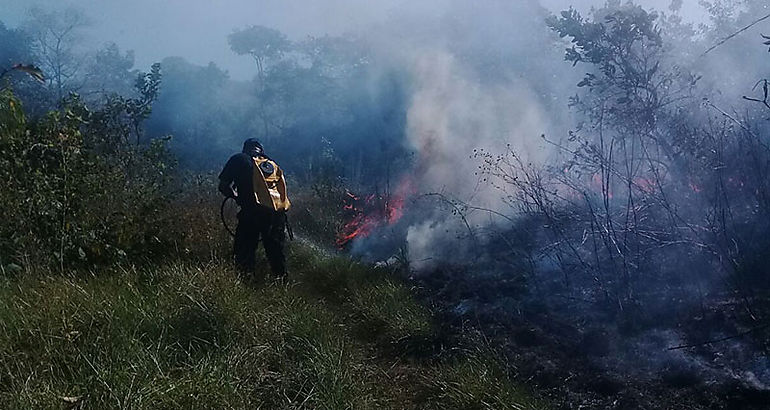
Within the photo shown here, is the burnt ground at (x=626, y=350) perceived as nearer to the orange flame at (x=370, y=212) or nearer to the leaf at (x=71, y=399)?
the leaf at (x=71, y=399)

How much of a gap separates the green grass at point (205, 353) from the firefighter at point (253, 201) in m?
1.10

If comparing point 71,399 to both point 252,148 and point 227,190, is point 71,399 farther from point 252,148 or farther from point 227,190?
point 252,148

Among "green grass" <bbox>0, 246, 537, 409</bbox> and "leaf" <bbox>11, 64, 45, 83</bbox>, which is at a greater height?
"leaf" <bbox>11, 64, 45, 83</bbox>

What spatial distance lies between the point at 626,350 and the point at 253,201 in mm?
3544

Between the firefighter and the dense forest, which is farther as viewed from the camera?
the firefighter

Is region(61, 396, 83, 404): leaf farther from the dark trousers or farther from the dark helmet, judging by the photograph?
the dark helmet

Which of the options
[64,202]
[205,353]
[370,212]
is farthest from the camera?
[370,212]

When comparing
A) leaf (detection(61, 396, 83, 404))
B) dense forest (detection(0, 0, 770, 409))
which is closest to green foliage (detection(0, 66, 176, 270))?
dense forest (detection(0, 0, 770, 409))

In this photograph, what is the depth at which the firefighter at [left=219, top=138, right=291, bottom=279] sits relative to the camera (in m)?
5.68

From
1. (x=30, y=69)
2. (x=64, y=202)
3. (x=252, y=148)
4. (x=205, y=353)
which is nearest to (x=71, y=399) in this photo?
(x=205, y=353)

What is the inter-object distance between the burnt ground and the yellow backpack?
191 centimetres

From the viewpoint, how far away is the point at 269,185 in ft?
18.9

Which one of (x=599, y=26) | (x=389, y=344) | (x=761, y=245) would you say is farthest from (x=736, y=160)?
(x=389, y=344)

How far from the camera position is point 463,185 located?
Result: 385 inches
